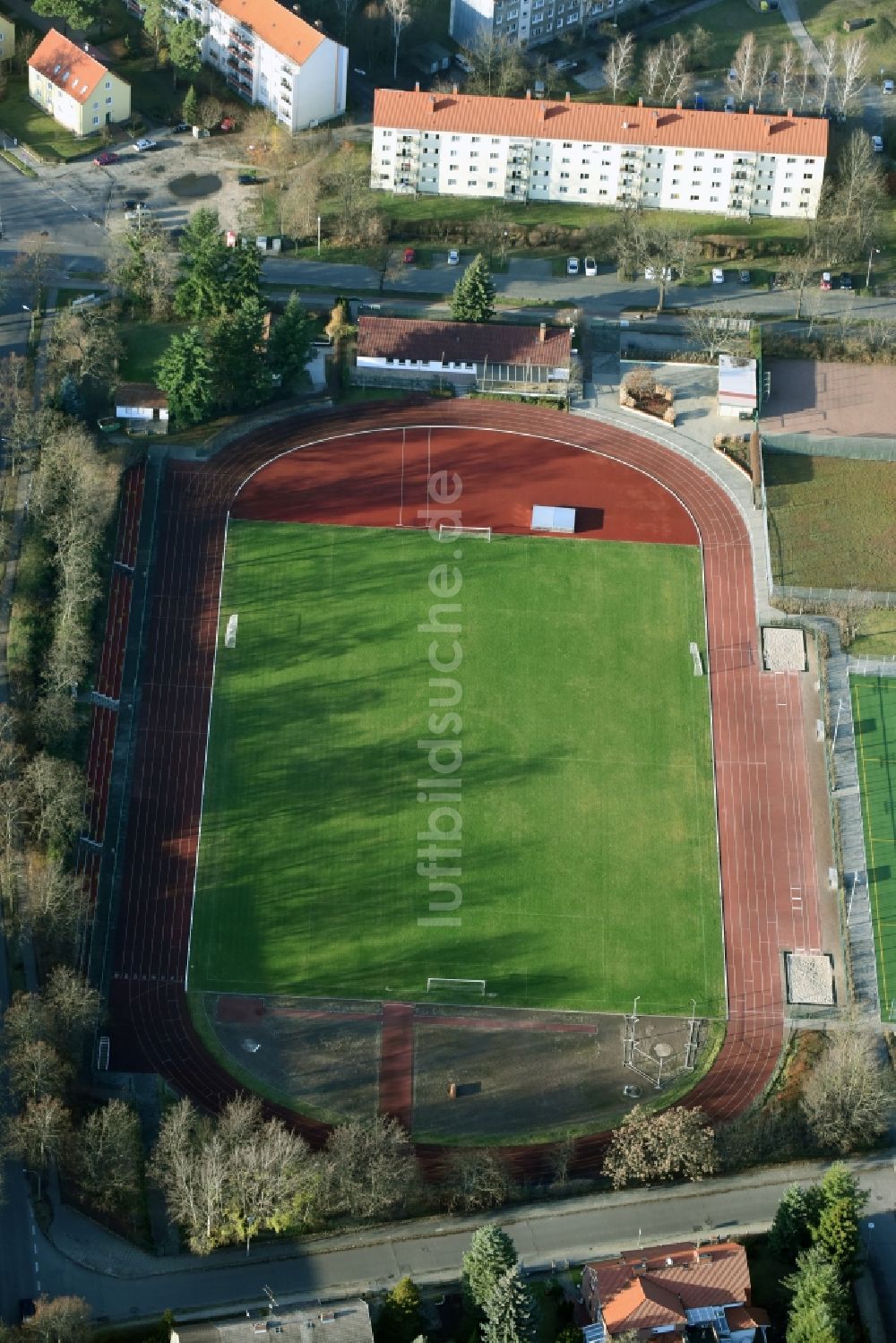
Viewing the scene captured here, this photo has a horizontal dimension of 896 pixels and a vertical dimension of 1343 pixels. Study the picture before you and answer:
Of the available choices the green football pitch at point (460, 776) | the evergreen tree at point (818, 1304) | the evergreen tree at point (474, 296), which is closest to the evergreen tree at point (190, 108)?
the evergreen tree at point (474, 296)

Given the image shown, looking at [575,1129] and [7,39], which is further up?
[7,39]

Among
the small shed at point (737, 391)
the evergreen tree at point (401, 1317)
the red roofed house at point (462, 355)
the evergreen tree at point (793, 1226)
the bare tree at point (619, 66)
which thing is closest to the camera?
the evergreen tree at point (401, 1317)

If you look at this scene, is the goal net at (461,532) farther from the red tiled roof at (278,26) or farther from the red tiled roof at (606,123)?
the red tiled roof at (278,26)

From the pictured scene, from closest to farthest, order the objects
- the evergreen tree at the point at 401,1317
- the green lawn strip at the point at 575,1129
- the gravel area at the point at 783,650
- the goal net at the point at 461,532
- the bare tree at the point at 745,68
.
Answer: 1. the evergreen tree at the point at 401,1317
2. the green lawn strip at the point at 575,1129
3. the gravel area at the point at 783,650
4. the goal net at the point at 461,532
5. the bare tree at the point at 745,68

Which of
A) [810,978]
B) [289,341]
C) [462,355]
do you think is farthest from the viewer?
[462,355]

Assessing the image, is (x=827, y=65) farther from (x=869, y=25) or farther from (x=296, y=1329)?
(x=296, y=1329)

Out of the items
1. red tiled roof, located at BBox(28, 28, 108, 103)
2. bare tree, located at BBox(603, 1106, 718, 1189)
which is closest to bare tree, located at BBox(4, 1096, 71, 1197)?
bare tree, located at BBox(603, 1106, 718, 1189)

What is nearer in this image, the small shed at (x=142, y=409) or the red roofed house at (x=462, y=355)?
the small shed at (x=142, y=409)

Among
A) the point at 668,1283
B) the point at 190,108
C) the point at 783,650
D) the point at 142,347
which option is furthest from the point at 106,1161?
the point at 190,108

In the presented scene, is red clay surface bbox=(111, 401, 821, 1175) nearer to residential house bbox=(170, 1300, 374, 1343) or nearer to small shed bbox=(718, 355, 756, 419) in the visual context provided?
small shed bbox=(718, 355, 756, 419)
